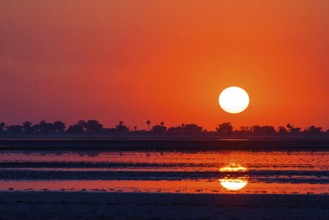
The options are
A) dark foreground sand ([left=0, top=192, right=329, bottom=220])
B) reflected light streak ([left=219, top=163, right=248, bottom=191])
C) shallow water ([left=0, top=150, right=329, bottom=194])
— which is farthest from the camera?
reflected light streak ([left=219, top=163, right=248, bottom=191])

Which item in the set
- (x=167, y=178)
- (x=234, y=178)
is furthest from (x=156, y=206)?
(x=234, y=178)

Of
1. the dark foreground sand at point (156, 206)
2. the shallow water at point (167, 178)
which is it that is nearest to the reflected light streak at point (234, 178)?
the shallow water at point (167, 178)

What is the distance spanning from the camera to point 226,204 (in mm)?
23781

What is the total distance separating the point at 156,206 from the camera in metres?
23.4

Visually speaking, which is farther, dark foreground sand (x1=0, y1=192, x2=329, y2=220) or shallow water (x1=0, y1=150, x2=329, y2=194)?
shallow water (x1=0, y1=150, x2=329, y2=194)

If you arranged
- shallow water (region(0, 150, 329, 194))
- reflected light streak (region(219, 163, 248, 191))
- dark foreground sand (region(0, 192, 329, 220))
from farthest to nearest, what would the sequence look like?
1. reflected light streak (region(219, 163, 248, 191))
2. shallow water (region(0, 150, 329, 194))
3. dark foreground sand (region(0, 192, 329, 220))

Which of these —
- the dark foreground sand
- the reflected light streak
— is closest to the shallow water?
the reflected light streak

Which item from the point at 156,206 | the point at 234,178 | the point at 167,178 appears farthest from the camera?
the point at 234,178

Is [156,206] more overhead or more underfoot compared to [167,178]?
more underfoot

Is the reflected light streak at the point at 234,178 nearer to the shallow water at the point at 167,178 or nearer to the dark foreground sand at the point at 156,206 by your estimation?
the shallow water at the point at 167,178

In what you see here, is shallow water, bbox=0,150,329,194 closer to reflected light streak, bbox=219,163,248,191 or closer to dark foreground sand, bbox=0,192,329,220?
reflected light streak, bbox=219,163,248,191

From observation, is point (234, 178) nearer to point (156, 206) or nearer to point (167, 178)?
point (167, 178)

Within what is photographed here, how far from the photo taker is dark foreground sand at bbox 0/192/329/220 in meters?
21.1

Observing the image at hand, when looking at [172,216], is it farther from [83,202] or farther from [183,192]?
[183,192]
